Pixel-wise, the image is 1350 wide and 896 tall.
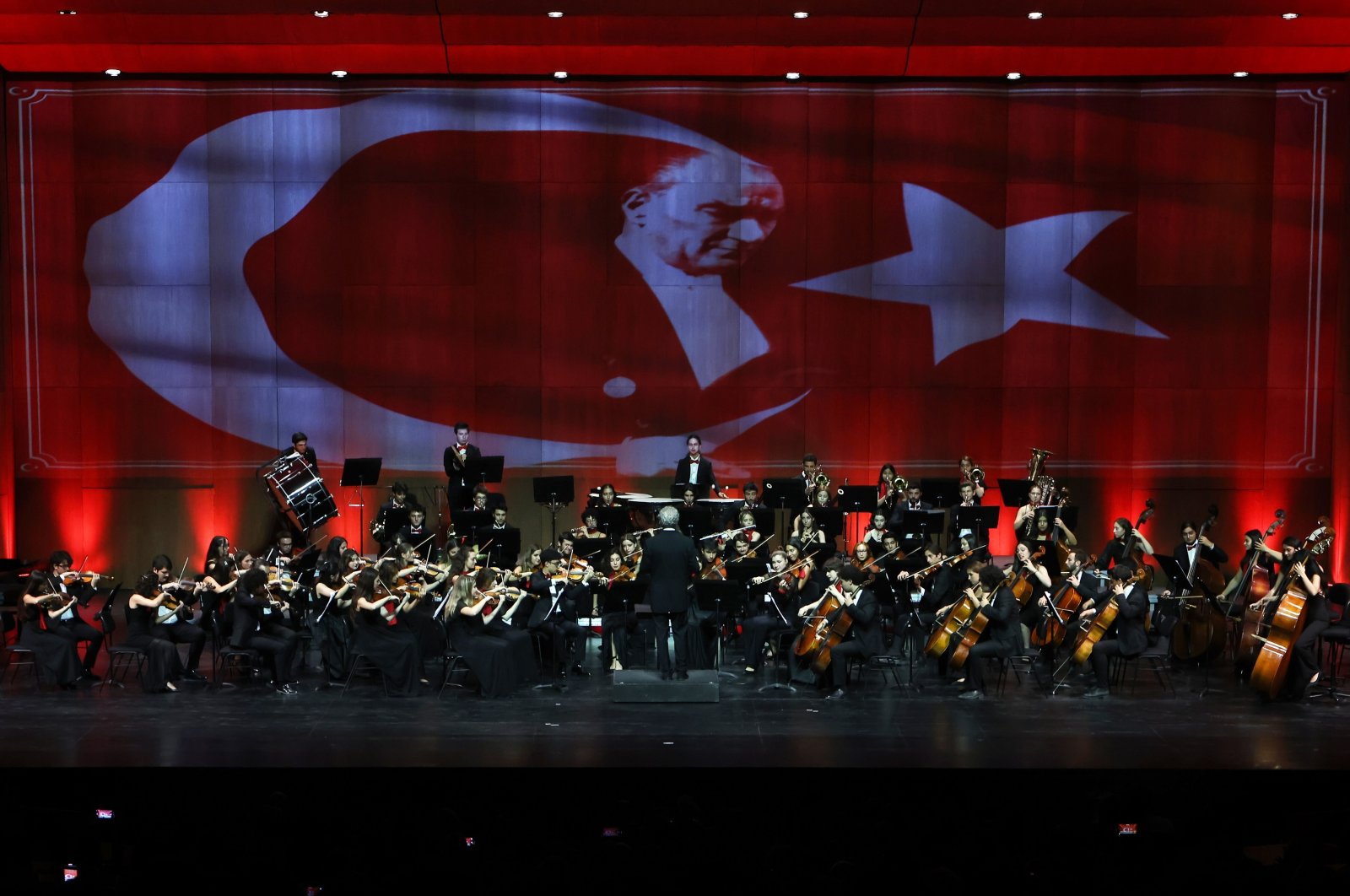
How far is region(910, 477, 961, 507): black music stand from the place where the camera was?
526 inches

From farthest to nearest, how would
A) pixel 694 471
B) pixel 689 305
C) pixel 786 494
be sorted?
pixel 689 305 < pixel 694 471 < pixel 786 494

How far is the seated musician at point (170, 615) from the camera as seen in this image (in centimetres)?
1099

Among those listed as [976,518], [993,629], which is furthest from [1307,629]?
[976,518]

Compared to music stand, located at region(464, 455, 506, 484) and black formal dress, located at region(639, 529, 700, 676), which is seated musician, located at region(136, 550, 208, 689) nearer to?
music stand, located at region(464, 455, 506, 484)

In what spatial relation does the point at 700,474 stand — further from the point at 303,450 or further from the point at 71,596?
the point at 71,596

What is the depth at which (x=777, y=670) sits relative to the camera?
36.8 ft

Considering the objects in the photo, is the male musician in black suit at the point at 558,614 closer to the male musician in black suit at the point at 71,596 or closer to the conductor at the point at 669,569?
the conductor at the point at 669,569

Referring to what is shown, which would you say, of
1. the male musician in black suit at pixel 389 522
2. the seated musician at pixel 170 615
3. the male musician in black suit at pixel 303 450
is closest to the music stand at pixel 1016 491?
the male musician in black suit at pixel 389 522

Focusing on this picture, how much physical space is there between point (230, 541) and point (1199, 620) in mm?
10111

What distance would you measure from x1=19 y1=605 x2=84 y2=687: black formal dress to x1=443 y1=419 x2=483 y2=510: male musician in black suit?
421 cm

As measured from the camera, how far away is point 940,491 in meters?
13.4

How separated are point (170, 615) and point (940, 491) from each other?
7050 millimetres

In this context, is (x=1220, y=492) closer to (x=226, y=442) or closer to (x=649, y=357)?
(x=649, y=357)

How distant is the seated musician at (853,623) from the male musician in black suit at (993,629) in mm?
734
